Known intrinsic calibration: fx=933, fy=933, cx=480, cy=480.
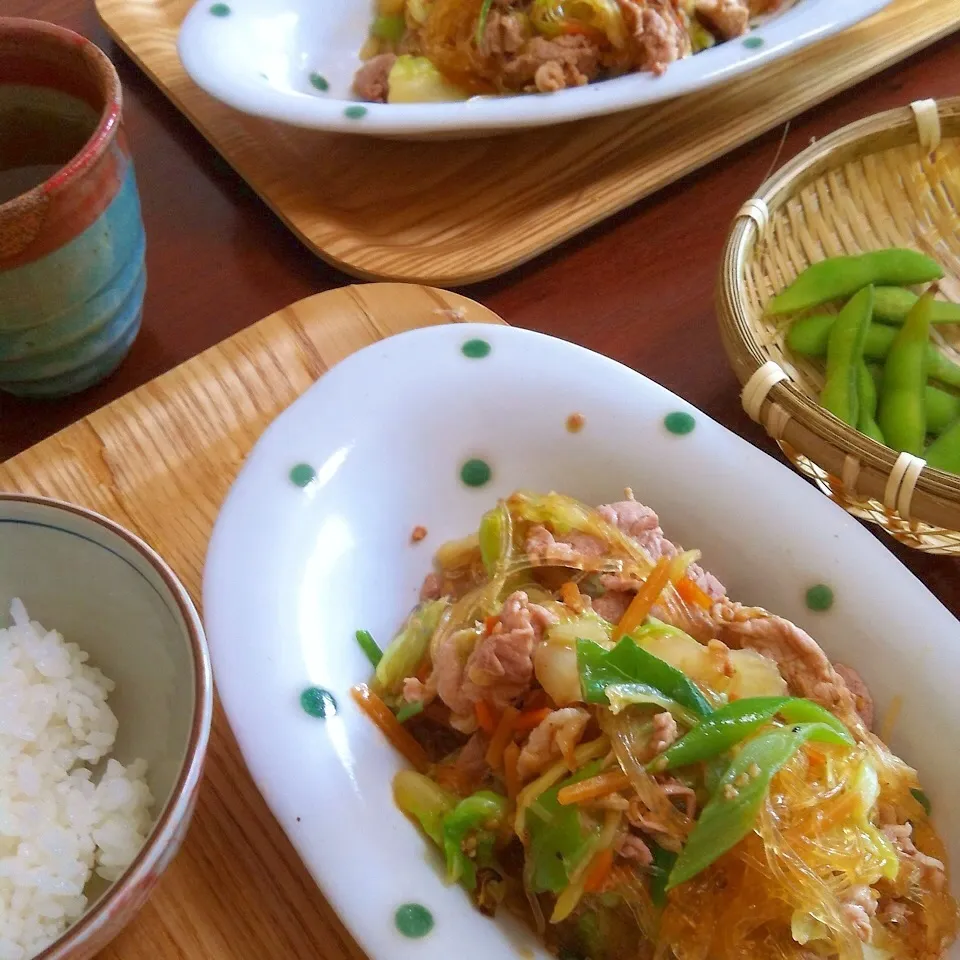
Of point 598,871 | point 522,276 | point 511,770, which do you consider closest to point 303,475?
point 511,770

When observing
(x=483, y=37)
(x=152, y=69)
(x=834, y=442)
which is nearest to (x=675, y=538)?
(x=834, y=442)

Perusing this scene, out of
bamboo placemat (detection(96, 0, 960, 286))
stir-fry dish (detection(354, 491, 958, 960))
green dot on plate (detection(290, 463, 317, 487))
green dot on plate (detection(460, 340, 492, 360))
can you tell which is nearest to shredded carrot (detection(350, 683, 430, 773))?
stir-fry dish (detection(354, 491, 958, 960))

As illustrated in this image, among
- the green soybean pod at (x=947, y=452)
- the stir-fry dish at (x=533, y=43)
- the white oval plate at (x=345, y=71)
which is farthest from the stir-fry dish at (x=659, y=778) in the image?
the stir-fry dish at (x=533, y=43)

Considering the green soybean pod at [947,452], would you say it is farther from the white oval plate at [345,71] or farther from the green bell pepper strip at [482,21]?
the green bell pepper strip at [482,21]

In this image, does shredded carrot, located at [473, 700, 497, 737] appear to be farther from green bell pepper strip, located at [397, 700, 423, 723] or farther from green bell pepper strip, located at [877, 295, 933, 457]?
green bell pepper strip, located at [877, 295, 933, 457]

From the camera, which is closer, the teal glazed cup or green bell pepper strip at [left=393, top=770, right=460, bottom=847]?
green bell pepper strip at [left=393, top=770, right=460, bottom=847]

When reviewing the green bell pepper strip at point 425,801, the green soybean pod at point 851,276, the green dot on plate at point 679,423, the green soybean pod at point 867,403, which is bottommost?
the green bell pepper strip at point 425,801
